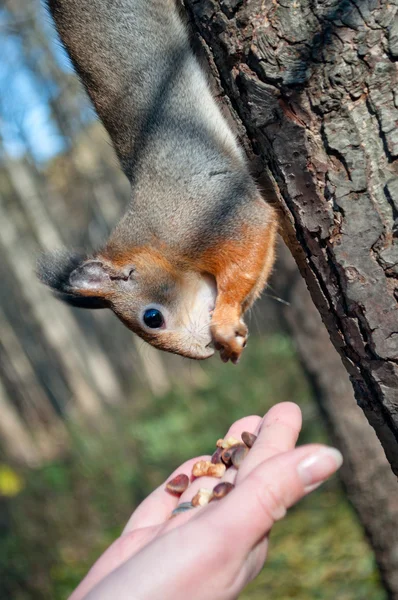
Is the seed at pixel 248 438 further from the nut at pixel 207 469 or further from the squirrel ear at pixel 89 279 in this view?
the squirrel ear at pixel 89 279

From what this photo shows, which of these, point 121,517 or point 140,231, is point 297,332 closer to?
point 140,231

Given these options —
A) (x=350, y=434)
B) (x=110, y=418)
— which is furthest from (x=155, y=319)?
(x=110, y=418)

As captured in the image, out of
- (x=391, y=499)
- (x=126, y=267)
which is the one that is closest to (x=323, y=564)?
(x=391, y=499)

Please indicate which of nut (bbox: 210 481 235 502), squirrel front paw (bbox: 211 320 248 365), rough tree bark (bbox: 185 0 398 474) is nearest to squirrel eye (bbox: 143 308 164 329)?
squirrel front paw (bbox: 211 320 248 365)

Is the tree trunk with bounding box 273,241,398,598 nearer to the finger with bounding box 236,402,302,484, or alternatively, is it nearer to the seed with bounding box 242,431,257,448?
the seed with bounding box 242,431,257,448

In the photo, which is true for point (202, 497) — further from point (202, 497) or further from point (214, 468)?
point (214, 468)

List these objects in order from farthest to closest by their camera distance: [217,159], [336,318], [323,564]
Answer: [323,564], [217,159], [336,318]
